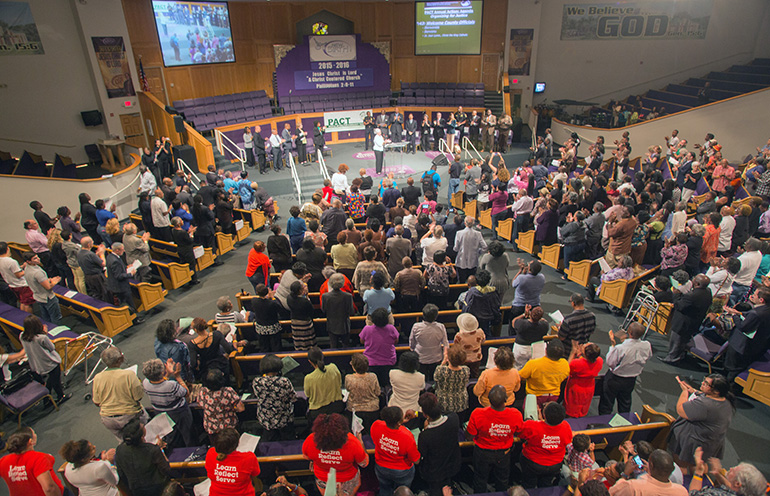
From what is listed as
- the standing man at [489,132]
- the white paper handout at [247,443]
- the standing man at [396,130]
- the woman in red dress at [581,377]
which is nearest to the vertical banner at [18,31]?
the standing man at [396,130]

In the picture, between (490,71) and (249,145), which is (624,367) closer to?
(249,145)

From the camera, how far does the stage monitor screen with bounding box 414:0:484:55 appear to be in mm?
17109

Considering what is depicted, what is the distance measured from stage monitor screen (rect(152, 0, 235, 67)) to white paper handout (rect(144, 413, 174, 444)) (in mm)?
13527

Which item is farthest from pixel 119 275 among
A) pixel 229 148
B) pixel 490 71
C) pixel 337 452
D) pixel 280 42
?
pixel 490 71

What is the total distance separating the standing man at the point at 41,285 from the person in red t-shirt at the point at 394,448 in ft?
17.4

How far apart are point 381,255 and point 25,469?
14.7ft

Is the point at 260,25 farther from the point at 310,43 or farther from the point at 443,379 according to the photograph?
the point at 443,379

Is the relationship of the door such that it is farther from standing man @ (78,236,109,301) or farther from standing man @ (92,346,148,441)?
standing man @ (92,346,148,441)

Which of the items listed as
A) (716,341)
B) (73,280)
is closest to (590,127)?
(716,341)

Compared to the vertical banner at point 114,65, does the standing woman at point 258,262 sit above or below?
below

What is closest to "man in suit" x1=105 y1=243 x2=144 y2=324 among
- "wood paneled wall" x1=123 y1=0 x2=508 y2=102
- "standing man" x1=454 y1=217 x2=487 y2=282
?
"standing man" x1=454 y1=217 x2=487 y2=282

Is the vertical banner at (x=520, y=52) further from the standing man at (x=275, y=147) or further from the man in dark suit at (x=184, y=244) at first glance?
the man in dark suit at (x=184, y=244)

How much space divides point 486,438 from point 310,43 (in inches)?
643

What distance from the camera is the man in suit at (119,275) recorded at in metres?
6.24
